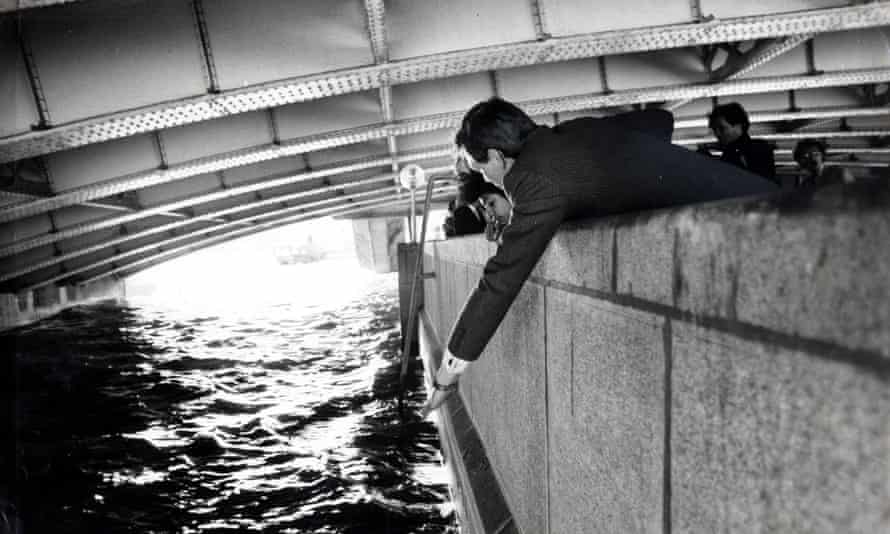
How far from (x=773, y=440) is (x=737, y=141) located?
4183 millimetres

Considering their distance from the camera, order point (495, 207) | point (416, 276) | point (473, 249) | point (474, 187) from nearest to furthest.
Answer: point (495, 207) → point (473, 249) → point (474, 187) → point (416, 276)

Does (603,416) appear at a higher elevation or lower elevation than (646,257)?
lower


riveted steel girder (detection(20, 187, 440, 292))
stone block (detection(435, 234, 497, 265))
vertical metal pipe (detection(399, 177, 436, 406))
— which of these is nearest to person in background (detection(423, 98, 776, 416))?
stone block (detection(435, 234, 497, 265))

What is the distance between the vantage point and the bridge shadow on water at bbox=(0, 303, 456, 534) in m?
5.11

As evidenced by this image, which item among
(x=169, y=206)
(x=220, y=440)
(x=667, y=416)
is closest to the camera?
(x=667, y=416)

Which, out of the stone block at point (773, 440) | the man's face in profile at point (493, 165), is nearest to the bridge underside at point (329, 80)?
the man's face in profile at point (493, 165)

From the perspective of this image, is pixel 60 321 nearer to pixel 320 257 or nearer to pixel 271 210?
pixel 271 210

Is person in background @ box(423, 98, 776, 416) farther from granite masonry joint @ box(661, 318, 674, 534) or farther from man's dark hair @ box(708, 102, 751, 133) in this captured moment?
man's dark hair @ box(708, 102, 751, 133)

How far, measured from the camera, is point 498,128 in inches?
98.7

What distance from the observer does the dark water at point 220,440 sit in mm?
5215

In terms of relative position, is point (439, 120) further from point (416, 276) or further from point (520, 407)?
point (520, 407)

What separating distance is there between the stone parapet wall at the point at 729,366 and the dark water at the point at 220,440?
3.70m

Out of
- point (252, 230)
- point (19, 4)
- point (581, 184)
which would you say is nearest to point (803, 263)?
point (581, 184)

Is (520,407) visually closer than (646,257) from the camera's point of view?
No
